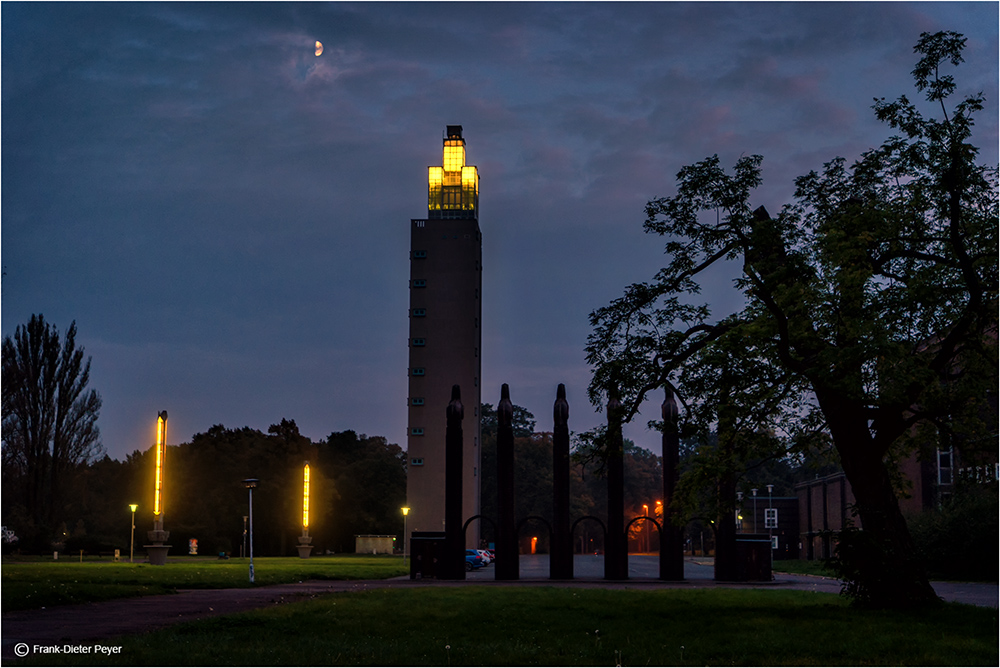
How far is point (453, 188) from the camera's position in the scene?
9000 centimetres

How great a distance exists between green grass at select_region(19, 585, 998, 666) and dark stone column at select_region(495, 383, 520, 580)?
19.1 m

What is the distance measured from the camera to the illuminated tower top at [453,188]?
89.2m

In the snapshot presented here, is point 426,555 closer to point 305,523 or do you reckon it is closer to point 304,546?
point 305,523

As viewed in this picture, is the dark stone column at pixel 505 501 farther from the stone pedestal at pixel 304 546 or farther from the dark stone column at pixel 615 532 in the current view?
the stone pedestal at pixel 304 546

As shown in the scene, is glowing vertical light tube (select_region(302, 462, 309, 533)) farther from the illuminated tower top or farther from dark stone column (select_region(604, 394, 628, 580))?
dark stone column (select_region(604, 394, 628, 580))

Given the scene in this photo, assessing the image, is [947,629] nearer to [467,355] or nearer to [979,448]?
[979,448]

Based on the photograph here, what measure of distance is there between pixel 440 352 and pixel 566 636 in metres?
67.4

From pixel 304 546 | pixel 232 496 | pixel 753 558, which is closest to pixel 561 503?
pixel 753 558

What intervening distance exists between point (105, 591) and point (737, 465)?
1791 cm

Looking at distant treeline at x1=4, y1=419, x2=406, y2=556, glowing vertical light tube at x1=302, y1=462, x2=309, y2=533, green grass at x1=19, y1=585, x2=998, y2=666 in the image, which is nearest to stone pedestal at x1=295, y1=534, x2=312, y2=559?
glowing vertical light tube at x1=302, y1=462, x2=309, y2=533

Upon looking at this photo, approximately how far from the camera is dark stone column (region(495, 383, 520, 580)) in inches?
1686

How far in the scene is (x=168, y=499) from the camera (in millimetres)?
91750

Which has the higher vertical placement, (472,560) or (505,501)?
(505,501)

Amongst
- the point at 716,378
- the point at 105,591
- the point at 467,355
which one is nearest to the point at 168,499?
the point at 467,355
